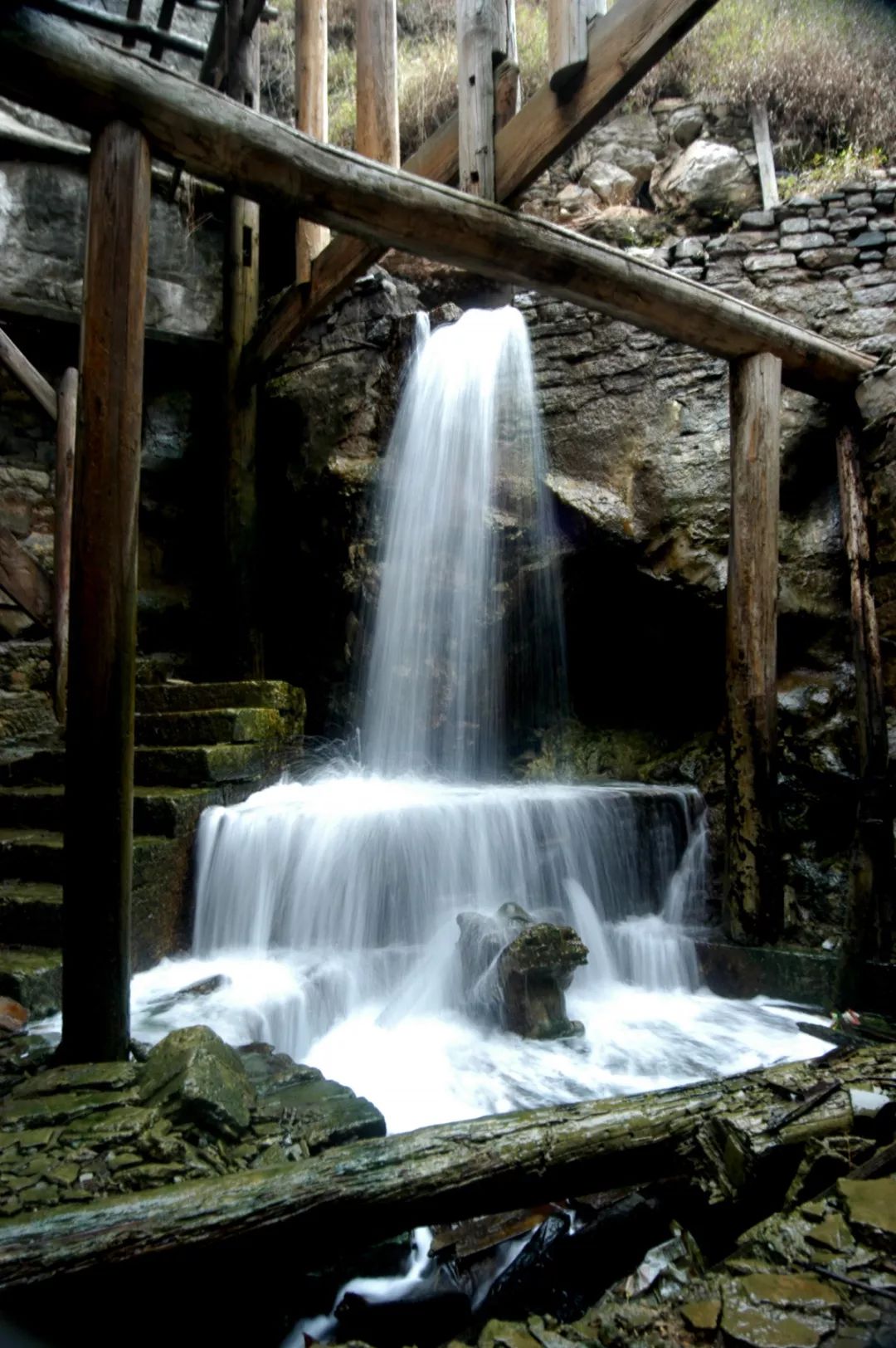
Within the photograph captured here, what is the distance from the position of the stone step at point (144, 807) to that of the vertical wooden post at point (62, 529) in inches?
66.4

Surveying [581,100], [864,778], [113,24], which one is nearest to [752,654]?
[864,778]

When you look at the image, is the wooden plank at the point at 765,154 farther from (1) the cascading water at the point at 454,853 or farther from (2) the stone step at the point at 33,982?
(2) the stone step at the point at 33,982

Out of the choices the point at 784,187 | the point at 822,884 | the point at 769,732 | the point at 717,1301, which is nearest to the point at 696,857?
the point at 822,884

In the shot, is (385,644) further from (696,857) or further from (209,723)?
(696,857)

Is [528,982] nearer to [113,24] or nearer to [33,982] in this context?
[33,982]

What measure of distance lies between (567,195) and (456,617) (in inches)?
194

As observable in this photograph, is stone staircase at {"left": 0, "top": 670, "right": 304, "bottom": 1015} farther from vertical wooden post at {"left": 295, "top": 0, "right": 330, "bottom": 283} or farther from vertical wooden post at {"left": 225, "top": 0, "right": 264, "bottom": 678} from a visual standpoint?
vertical wooden post at {"left": 295, "top": 0, "right": 330, "bottom": 283}

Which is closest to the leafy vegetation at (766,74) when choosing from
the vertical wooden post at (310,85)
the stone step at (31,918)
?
the vertical wooden post at (310,85)

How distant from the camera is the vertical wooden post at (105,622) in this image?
2770 mm

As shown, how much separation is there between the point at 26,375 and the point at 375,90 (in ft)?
10.8

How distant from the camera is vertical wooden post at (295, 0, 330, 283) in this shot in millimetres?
6844

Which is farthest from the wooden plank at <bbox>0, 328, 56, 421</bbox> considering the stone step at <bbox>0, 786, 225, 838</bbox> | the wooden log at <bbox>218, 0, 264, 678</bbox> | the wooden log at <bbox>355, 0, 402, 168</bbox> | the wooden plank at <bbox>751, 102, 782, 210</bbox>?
the wooden plank at <bbox>751, 102, 782, 210</bbox>

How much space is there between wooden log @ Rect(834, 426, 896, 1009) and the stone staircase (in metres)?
3.57

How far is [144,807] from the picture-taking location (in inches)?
177
